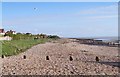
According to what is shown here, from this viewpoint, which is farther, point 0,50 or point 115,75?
point 0,50

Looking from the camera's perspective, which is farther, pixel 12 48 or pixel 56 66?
pixel 12 48

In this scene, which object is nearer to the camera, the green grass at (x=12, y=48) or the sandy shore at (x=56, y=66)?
the sandy shore at (x=56, y=66)

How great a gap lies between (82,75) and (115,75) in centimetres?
198

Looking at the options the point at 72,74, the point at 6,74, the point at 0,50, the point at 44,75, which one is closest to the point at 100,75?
the point at 72,74

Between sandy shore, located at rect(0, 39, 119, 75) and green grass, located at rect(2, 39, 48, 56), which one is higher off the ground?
green grass, located at rect(2, 39, 48, 56)

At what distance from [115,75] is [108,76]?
2.75 ft

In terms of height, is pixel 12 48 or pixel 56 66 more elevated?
pixel 12 48

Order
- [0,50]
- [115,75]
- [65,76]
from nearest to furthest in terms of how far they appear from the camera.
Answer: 1. [65,76]
2. [115,75]
3. [0,50]

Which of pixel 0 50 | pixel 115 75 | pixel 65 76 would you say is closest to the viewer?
pixel 65 76

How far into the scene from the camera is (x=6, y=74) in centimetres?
1719

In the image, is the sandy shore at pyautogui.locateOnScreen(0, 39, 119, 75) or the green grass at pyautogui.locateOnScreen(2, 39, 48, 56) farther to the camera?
the green grass at pyautogui.locateOnScreen(2, 39, 48, 56)

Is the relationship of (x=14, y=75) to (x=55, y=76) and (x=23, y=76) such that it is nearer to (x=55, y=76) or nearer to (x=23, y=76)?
(x=23, y=76)

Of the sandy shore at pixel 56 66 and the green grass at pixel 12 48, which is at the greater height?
the green grass at pixel 12 48

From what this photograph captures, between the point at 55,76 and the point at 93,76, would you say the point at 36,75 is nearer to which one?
the point at 55,76
